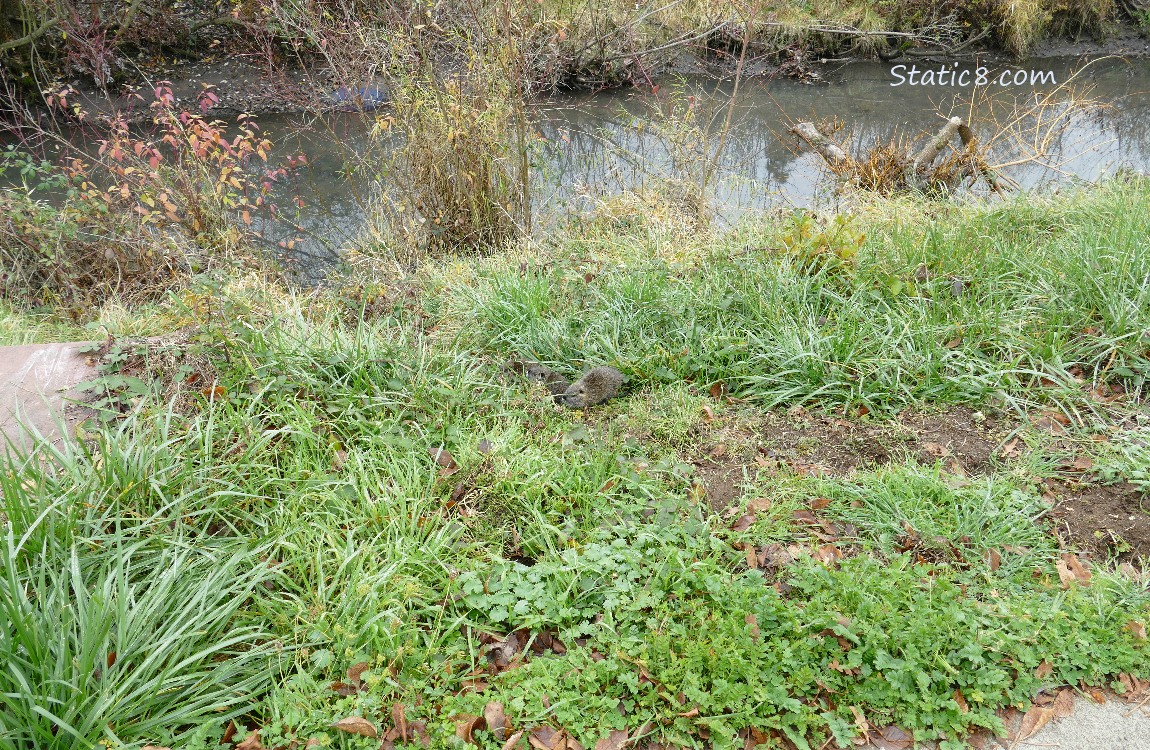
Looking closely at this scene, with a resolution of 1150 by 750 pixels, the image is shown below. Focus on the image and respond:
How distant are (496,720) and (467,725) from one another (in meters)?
0.09

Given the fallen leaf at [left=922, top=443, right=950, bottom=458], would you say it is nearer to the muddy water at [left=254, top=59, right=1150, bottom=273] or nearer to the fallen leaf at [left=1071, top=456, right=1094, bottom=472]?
the fallen leaf at [left=1071, top=456, right=1094, bottom=472]

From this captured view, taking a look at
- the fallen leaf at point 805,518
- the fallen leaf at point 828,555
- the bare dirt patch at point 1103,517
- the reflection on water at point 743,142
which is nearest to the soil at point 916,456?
the bare dirt patch at point 1103,517

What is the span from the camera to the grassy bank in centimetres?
226

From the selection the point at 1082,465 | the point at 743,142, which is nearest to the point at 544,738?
the point at 1082,465

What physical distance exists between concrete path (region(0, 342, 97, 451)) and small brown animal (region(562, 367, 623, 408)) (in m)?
2.20

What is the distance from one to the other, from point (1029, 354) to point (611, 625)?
2645 mm

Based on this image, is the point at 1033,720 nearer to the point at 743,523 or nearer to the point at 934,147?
the point at 743,523

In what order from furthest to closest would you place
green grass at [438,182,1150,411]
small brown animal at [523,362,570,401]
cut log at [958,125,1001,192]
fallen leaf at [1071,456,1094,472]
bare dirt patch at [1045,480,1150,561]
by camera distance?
cut log at [958,125,1001,192] → small brown animal at [523,362,570,401] → green grass at [438,182,1150,411] → fallen leaf at [1071,456,1094,472] → bare dirt patch at [1045,480,1150,561]

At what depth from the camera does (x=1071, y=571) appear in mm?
2699

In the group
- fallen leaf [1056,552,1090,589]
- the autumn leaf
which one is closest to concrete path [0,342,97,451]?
the autumn leaf

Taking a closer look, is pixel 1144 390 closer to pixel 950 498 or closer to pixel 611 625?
pixel 950 498

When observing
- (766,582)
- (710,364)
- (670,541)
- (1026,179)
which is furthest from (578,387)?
(1026,179)

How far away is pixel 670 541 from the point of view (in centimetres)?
280

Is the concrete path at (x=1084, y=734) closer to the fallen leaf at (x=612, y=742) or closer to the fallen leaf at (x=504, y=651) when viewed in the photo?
the fallen leaf at (x=612, y=742)
